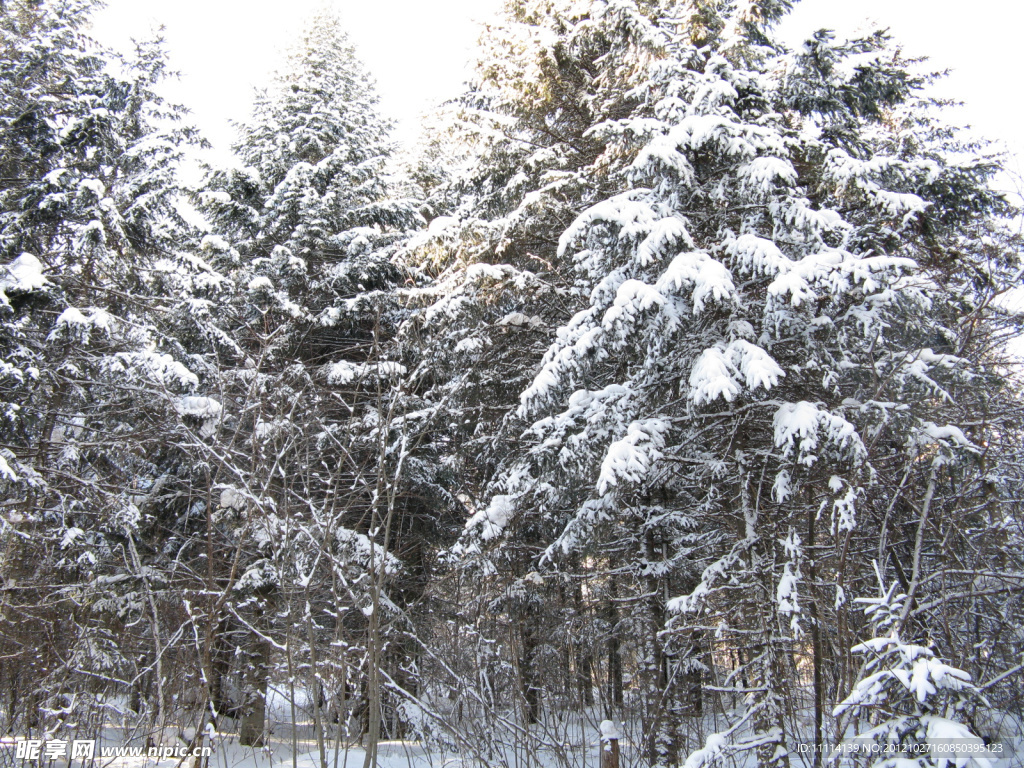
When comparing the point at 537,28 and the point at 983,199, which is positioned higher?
the point at 537,28

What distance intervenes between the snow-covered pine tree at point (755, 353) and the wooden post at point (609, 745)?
76 centimetres

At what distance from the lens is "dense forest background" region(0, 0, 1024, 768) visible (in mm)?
5562

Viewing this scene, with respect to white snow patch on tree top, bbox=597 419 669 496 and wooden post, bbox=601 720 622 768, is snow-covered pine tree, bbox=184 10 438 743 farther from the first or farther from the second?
wooden post, bbox=601 720 622 768

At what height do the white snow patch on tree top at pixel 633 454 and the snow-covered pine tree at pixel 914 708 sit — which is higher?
the white snow patch on tree top at pixel 633 454

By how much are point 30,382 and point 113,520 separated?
2100 mm

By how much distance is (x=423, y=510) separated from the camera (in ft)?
Result: 38.8

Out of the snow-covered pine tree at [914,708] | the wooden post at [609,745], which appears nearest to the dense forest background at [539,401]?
the snow-covered pine tree at [914,708]

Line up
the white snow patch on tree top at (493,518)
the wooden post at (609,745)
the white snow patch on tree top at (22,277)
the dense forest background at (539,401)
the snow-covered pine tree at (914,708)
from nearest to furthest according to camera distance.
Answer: the snow-covered pine tree at (914,708)
the wooden post at (609,745)
the dense forest background at (539,401)
the white snow patch on tree top at (22,277)
the white snow patch on tree top at (493,518)

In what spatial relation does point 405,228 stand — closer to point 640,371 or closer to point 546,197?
point 546,197

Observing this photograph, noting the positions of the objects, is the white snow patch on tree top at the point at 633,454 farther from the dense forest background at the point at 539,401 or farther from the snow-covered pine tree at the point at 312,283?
the snow-covered pine tree at the point at 312,283

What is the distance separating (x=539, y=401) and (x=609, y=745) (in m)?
3.67

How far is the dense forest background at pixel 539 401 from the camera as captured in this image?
5.56 meters

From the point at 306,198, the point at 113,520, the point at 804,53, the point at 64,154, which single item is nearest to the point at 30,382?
the point at 113,520

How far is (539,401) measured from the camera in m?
7.27
